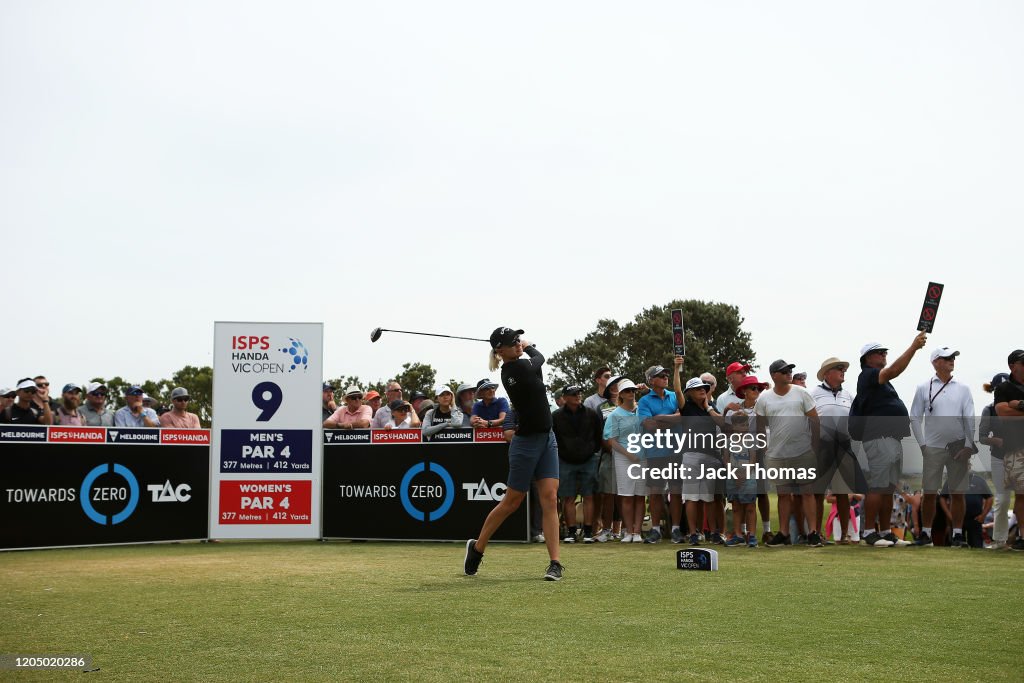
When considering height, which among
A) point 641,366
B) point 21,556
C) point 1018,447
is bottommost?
point 21,556

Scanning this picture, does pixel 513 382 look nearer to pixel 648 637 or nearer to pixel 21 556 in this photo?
pixel 648 637

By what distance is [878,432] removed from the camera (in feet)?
42.8

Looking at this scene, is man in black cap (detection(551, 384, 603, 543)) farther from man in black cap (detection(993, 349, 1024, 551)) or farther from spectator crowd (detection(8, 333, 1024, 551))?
man in black cap (detection(993, 349, 1024, 551))

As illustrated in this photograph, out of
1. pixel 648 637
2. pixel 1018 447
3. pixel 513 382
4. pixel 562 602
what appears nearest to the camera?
pixel 648 637

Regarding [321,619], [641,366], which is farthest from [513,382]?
[641,366]

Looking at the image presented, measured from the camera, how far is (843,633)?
6496 mm

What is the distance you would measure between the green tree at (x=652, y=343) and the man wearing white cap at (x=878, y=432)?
55.8m

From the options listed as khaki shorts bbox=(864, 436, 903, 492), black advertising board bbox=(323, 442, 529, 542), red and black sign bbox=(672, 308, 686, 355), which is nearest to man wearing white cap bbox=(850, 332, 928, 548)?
khaki shorts bbox=(864, 436, 903, 492)

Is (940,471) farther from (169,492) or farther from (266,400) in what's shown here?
(169,492)

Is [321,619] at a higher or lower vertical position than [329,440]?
lower

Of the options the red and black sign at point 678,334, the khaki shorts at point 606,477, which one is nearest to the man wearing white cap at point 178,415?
the khaki shorts at point 606,477

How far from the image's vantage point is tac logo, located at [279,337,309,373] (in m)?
15.8

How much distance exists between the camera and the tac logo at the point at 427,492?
15094 mm

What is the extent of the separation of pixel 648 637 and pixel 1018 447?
783 cm
